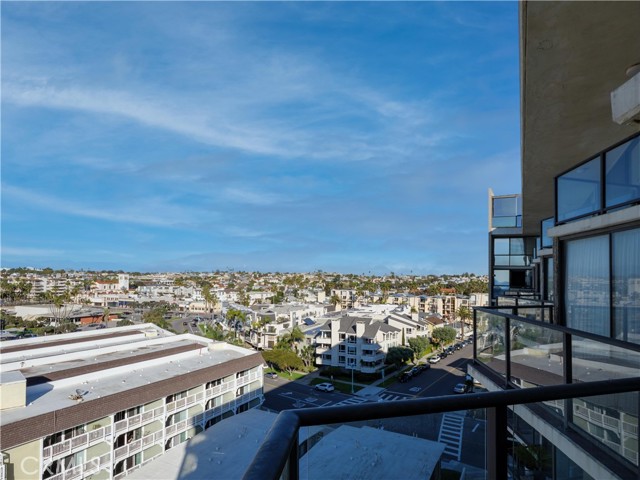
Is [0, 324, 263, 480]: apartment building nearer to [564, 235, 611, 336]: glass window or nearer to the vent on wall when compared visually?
[564, 235, 611, 336]: glass window

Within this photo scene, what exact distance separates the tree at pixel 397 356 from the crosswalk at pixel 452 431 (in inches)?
1575

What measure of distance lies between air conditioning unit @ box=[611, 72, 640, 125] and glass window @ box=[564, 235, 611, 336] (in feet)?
4.80

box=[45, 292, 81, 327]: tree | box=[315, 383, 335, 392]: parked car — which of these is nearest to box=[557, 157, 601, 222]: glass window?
box=[315, 383, 335, 392]: parked car

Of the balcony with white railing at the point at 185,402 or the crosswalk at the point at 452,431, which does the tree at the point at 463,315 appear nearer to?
the balcony with white railing at the point at 185,402

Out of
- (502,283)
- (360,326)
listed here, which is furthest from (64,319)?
(502,283)

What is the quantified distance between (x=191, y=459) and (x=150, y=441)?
4706 mm

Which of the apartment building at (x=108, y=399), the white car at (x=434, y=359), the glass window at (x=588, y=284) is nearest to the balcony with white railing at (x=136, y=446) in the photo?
the apartment building at (x=108, y=399)

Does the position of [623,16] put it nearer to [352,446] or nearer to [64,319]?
[352,446]

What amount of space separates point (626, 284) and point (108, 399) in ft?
57.2

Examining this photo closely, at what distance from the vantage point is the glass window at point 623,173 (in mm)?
4594

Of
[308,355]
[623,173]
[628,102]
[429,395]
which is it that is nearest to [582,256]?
[623,173]

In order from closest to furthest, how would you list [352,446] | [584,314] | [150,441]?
[352,446] < [584,314] < [150,441]

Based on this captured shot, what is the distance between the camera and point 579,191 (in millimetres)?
6004

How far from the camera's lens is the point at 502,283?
69.3 ft
